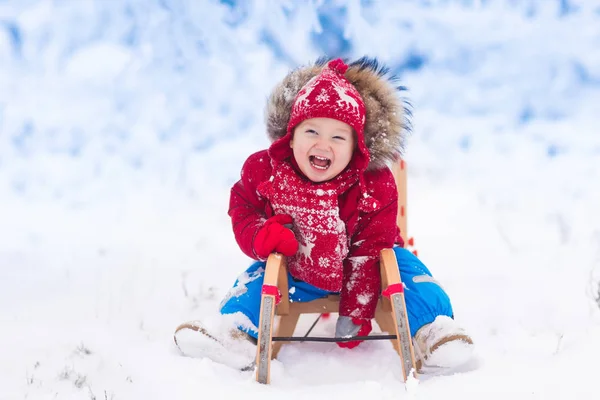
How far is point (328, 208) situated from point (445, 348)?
0.55 metres

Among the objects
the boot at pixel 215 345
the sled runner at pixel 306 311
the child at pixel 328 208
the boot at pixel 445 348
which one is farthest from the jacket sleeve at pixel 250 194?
the boot at pixel 445 348

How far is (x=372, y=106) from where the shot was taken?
73.3 inches

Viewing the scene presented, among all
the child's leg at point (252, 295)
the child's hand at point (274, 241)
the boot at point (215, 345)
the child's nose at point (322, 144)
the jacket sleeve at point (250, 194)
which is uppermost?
the child's nose at point (322, 144)

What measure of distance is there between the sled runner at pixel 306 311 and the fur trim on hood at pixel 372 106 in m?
0.37

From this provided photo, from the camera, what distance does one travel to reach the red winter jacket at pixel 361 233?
185cm

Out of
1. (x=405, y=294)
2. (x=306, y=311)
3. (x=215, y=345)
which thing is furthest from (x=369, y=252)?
(x=215, y=345)

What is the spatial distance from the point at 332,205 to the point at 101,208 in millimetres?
2170

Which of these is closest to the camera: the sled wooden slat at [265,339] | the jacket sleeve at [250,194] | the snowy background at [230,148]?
the sled wooden slat at [265,339]

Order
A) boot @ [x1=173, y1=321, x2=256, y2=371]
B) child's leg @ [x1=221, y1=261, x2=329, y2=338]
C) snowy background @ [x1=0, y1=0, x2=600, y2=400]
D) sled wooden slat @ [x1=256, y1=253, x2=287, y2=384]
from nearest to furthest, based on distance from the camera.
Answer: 1. sled wooden slat @ [x1=256, y1=253, x2=287, y2=384]
2. boot @ [x1=173, y1=321, x2=256, y2=371]
3. child's leg @ [x1=221, y1=261, x2=329, y2=338]
4. snowy background @ [x1=0, y1=0, x2=600, y2=400]

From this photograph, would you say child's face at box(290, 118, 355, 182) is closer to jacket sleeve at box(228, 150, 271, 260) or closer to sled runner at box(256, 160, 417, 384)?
jacket sleeve at box(228, 150, 271, 260)

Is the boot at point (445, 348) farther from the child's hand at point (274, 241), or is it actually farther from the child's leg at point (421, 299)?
the child's hand at point (274, 241)

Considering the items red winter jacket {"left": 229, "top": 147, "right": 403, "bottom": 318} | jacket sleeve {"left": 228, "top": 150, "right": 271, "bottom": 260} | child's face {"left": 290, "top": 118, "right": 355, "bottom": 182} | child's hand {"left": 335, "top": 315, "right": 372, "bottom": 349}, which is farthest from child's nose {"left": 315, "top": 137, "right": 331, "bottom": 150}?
child's hand {"left": 335, "top": 315, "right": 372, "bottom": 349}

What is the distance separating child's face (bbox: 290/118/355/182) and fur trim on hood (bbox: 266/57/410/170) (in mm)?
118

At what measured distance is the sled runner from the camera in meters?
1.53
